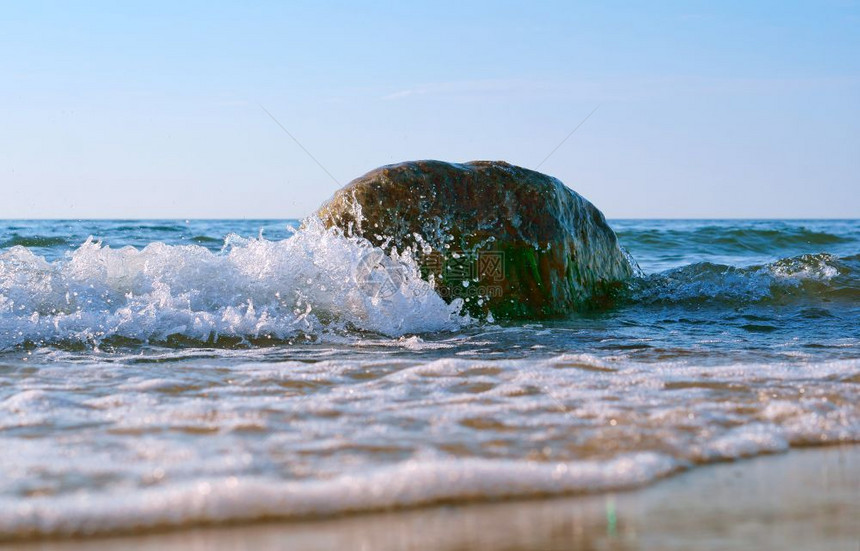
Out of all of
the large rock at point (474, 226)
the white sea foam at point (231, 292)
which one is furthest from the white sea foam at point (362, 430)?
the large rock at point (474, 226)

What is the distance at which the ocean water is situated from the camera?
2.02 m

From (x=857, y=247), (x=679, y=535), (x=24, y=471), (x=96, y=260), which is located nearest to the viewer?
(x=679, y=535)

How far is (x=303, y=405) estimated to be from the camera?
2.83 metres

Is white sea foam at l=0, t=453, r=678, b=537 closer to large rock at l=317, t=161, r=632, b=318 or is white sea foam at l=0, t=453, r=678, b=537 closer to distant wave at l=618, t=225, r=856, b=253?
large rock at l=317, t=161, r=632, b=318

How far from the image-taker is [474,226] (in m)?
5.40

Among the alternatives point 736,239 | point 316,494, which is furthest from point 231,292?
point 736,239

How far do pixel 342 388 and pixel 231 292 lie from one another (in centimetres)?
204

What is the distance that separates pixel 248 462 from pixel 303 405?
67 cm

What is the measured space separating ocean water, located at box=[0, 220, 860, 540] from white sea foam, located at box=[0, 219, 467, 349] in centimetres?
1

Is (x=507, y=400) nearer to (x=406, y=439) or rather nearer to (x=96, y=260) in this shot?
(x=406, y=439)

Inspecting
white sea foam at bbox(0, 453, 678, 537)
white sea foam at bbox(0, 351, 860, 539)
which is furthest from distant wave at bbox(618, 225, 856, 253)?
white sea foam at bbox(0, 453, 678, 537)

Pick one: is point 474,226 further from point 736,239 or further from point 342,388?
point 736,239

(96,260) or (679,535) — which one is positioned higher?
(96,260)

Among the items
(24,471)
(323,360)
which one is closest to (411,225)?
(323,360)
